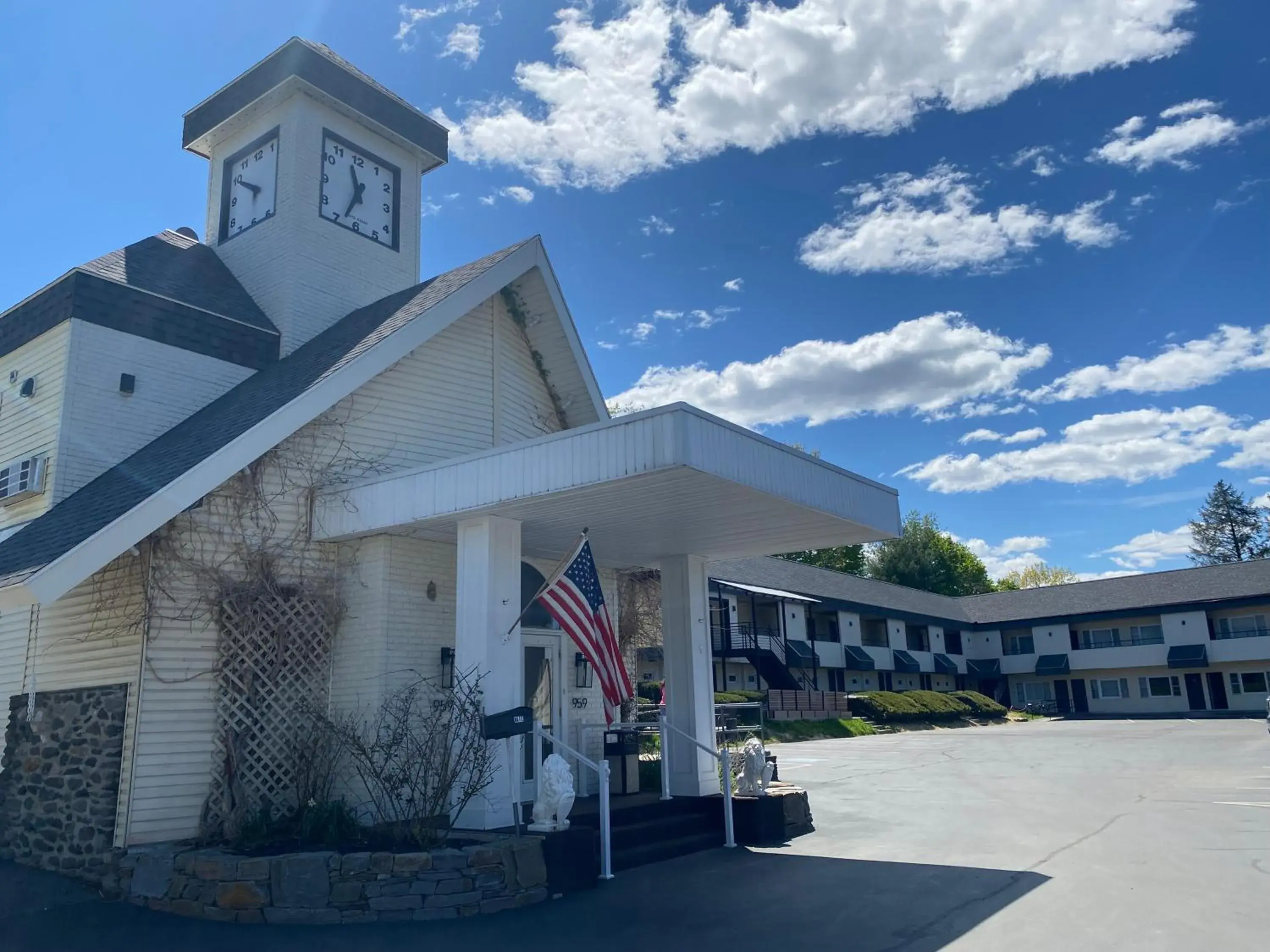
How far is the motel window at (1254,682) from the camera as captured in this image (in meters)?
42.6

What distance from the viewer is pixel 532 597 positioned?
11547mm

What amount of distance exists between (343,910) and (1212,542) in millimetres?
89169

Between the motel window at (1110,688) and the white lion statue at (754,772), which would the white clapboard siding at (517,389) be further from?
the motel window at (1110,688)

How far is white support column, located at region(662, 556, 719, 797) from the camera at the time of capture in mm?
11445

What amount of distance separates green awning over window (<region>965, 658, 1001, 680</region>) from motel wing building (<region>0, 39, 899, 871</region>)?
4382 cm

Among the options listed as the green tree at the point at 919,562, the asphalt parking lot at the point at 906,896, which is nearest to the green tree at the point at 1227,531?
the green tree at the point at 919,562

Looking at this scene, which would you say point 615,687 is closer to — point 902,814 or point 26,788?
point 902,814

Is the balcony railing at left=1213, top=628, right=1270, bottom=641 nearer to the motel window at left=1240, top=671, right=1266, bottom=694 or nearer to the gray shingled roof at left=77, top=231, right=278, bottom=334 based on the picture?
the motel window at left=1240, top=671, right=1266, bottom=694

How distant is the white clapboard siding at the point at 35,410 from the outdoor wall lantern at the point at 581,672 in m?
6.39

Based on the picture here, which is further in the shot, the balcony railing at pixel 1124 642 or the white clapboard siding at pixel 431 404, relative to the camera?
the balcony railing at pixel 1124 642

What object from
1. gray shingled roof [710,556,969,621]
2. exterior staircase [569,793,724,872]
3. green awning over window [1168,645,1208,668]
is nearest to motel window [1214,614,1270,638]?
green awning over window [1168,645,1208,668]

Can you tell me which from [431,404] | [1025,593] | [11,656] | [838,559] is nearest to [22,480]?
[11,656]

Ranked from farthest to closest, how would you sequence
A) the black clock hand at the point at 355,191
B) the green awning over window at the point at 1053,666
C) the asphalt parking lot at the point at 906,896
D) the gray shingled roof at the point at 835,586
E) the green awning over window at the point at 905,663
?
the green awning over window at the point at 1053,666 < the green awning over window at the point at 905,663 < the gray shingled roof at the point at 835,586 < the black clock hand at the point at 355,191 < the asphalt parking lot at the point at 906,896

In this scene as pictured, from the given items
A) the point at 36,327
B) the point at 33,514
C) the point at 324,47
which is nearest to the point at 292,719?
the point at 33,514
